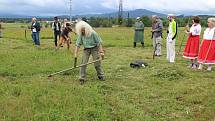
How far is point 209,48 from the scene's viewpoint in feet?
44.2

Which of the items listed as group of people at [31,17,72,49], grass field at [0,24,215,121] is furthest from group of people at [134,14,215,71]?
group of people at [31,17,72,49]

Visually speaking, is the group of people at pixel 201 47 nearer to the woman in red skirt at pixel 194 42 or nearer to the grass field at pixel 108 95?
the woman in red skirt at pixel 194 42

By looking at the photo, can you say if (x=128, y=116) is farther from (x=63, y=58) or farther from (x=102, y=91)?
(x=63, y=58)

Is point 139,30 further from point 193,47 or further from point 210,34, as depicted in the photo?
point 210,34

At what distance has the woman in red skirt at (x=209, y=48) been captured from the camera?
13320mm

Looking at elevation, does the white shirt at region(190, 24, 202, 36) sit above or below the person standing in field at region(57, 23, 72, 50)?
above

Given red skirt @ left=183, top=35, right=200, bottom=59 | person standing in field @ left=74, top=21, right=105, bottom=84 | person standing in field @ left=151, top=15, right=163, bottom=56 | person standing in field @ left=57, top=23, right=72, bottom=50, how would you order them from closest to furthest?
person standing in field @ left=74, top=21, right=105, bottom=84
red skirt @ left=183, top=35, right=200, bottom=59
person standing in field @ left=151, top=15, right=163, bottom=56
person standing in field @ left=57, top=23, right=72, bottom=50

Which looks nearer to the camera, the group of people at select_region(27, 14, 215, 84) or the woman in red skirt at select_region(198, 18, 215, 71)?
the group of people at select_region(27, 14, 215, 84)

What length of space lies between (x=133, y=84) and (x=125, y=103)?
93.9 inches

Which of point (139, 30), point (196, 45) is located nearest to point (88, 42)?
point (196, 45)

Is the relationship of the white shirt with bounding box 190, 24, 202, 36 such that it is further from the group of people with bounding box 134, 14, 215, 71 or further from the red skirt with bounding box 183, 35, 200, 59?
the red skirt with bounding box 183, 35, 200, 59

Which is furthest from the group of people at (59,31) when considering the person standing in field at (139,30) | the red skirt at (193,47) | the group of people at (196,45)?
the red skirt at (193,47)

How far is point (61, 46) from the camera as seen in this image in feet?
75.7

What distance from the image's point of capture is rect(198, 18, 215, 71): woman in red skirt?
13.3m
